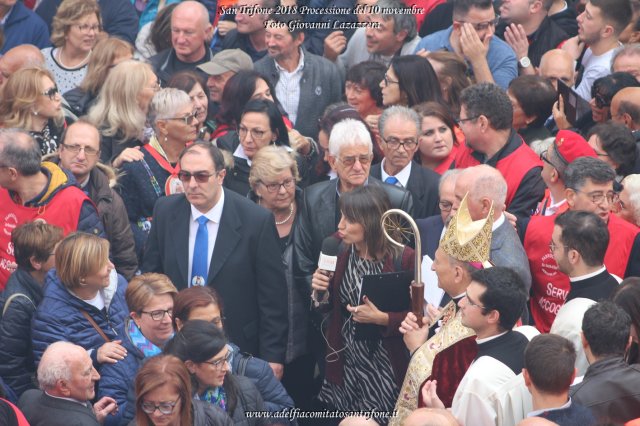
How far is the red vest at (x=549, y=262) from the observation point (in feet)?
22.3

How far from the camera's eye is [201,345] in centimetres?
575

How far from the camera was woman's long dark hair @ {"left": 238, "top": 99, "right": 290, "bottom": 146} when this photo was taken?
27.4ft

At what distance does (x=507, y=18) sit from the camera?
33.3ft

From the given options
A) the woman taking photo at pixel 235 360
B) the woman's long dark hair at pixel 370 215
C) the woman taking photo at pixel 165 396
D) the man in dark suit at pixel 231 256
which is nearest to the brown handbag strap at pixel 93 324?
the woman taking photo at pixel 235 360

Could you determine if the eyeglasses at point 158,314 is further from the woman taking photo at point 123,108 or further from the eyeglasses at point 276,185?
the woman taking photo at point 123,108

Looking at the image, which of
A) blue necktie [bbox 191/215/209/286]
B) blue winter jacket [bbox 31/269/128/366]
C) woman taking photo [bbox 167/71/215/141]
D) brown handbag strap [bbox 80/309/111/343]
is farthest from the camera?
woman taking photo [bbox 167/71/215/141]

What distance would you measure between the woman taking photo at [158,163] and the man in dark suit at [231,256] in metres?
0.78

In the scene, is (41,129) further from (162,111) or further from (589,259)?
(589,259)

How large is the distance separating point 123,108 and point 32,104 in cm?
65

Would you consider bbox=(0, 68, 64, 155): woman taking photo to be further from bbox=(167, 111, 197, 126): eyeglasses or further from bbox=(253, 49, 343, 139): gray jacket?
bbox=(253, 49, 343, 139): gray jacket

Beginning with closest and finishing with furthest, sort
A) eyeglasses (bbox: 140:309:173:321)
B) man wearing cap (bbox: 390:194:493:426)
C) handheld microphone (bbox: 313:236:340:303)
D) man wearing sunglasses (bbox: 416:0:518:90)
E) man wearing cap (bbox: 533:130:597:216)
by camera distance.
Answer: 1. man wearing cap (bbox: 390:194:493:426)
2. eyeglasses (bbox: 140:309:173:321)
3. handheld microphone (bbox: 313:236:340:303)
4. man wearing cap (bbox: 533:130:597:216)
5. man wearing sunglasses (bbox: 416:0:518:90)

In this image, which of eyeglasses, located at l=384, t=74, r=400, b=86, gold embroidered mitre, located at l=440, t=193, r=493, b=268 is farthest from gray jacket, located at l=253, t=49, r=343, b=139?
gold embroidered mitre, located at l=440, t=193, r=493, b=268

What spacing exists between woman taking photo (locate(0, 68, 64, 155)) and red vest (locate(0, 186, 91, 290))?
88cm

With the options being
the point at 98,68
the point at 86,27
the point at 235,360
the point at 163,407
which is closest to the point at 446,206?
the point at 235,360
